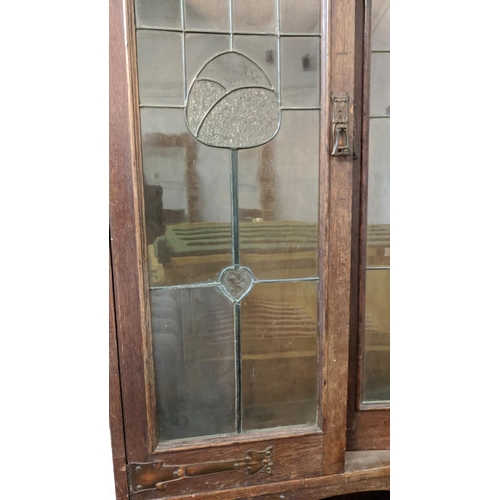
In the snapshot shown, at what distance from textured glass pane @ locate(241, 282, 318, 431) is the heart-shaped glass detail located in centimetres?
2

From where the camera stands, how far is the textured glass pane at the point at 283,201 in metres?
0.78

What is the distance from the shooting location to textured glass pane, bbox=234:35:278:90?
2.43 feet

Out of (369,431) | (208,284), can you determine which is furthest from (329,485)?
(208,284)

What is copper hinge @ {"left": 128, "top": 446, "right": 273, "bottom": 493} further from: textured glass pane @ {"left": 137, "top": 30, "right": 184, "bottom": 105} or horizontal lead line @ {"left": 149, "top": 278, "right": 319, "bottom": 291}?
textured glass pane @ {"left": 137, "top": 30, "right": 184, "bottom": 105}

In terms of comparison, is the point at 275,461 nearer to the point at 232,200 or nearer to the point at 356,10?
the point at 232,200

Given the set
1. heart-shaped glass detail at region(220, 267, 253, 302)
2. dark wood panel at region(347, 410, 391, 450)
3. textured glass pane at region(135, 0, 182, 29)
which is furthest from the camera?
dark wood panel at region(347, 410, 391, 450)

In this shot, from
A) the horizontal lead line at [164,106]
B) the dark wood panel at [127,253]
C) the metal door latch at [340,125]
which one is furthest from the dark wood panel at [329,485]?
→ the horizontal lead line at [164,106]

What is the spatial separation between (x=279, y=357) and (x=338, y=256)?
10.6 inches

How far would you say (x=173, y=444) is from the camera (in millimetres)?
822

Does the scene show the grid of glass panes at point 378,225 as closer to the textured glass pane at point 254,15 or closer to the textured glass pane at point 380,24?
the textured glass pane at point 380,24

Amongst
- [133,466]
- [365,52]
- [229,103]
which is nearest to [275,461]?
[133,466]

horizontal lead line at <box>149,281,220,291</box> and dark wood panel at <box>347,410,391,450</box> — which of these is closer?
horizontal lead line at <box>149,281,220,291</box>

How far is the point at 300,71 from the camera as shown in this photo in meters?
0.76

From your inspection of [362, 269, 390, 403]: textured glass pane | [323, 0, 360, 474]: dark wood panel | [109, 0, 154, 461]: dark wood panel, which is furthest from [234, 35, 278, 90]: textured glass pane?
[362, 269, 390, 403]: textured glass pane
